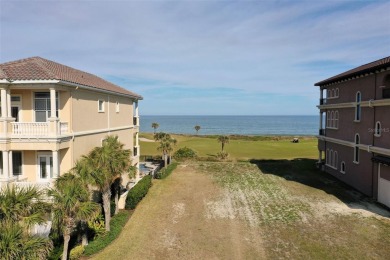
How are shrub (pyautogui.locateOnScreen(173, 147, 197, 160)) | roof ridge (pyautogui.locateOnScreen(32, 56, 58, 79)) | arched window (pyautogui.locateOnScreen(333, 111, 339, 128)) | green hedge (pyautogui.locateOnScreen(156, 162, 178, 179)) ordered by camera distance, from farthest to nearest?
shrub (pyautogui.locateOnScreen(173, 147, 197, 160)) < green hedge (pyautogui.locateOnScreen(156, 162, 178, 179)) < arched window (pyautogui.locateOnScreen(333, 111, 339, 128)) < roof ridge (pyautogui.locateOnScreen(32, 56, 58, 79))

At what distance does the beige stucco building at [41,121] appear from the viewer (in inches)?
728

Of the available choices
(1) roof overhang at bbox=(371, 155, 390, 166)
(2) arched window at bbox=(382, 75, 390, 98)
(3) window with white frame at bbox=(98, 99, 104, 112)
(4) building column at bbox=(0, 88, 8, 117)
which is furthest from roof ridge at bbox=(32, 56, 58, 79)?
(2) arched window at bbox=(382, 75, 390, 98)

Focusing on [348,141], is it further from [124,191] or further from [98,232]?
[98,232]

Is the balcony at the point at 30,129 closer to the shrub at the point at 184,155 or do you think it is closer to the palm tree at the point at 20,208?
the palm tree at the point at 20,208

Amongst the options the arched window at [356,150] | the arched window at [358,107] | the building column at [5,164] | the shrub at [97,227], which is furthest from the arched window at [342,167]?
the building column at [5,164]

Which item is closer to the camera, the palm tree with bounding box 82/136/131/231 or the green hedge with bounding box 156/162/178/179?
the palm tree with bounding box 82/136/131/231

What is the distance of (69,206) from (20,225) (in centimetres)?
268

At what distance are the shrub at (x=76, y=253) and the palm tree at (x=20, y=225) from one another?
4.39 metres

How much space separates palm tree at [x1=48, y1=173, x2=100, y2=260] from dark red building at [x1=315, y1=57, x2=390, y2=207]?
2109 cm

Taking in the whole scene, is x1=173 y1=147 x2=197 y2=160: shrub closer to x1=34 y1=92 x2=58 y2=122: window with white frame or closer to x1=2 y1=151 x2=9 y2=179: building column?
x1=34 y1=92 x2=58 y2=122: window with white frame

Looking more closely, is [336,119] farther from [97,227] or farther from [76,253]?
[76,253]

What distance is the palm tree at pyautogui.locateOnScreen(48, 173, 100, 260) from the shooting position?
571 inches

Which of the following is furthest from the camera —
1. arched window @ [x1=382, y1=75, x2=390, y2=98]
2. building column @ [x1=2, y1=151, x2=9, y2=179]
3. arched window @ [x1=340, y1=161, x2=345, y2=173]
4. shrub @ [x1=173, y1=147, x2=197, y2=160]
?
shrub @ [x1=173, y1=147, x2=197, y2=160]

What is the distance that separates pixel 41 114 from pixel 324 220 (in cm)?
2017
